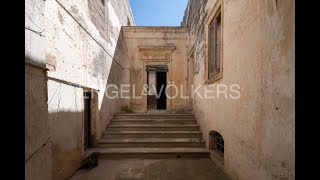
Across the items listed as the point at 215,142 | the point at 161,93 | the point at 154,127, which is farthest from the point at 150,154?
the point at 161,93

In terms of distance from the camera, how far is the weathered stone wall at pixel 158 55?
9.52 meters

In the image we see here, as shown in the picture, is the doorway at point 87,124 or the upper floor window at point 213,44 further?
the doorway at point 87,124

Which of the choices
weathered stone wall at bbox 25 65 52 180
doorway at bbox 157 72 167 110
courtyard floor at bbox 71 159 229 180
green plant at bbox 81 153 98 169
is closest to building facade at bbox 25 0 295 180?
weathered stone wall at bbox 25 65 52 180

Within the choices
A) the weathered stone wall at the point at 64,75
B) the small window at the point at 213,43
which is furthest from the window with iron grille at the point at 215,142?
the weathered stone wall at the point at 64,75

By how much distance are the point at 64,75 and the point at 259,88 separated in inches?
134

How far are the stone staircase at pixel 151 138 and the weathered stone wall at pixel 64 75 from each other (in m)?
0.50

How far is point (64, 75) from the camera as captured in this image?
3494 millimetres

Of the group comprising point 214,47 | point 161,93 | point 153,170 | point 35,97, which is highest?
point 214,47

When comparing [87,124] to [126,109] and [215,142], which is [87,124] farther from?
[215,142]

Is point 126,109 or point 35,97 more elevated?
point 35,97

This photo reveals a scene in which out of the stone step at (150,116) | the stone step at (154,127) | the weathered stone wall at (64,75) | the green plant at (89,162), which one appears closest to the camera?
the weathered stone wall at (64,75)

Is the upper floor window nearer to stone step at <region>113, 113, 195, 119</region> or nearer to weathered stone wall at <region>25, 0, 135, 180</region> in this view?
stone step at <region>113, 113, 195, 119</region>

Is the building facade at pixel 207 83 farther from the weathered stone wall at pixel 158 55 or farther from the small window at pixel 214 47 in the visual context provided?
the weathered stone wall at pixel 158 55
